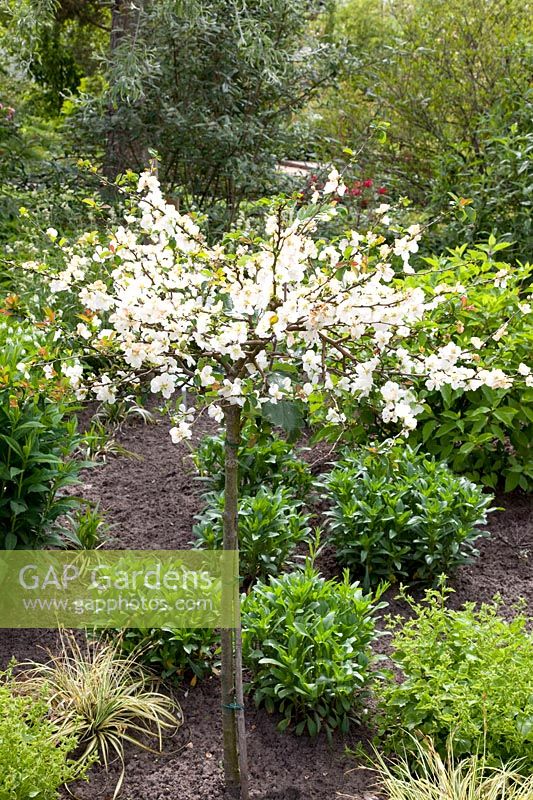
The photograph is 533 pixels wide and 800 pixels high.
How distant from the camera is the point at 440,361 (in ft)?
6.48

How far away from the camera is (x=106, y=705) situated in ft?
8.20

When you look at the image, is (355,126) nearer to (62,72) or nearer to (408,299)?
(62,72)

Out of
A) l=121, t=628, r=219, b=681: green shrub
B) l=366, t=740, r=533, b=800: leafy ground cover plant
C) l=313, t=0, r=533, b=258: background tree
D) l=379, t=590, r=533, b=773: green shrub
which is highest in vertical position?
l=313, t=0, r=533, b=258: background tree

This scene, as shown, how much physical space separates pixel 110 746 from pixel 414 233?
1.68 metres

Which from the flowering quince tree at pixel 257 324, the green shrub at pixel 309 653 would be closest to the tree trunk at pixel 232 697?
the flowering quince tree at pixel 257 324

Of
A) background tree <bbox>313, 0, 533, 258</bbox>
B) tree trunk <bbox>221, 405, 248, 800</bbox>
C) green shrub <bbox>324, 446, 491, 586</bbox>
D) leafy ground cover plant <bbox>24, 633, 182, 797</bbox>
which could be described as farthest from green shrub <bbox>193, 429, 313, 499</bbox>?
background tree <bbox>313, 0, 533, 258</bbox>

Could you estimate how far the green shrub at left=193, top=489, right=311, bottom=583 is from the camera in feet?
10.1

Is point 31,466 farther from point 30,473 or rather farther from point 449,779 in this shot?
point 449,779

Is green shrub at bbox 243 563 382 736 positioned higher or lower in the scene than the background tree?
lower

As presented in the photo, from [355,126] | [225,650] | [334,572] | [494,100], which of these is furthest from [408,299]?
[355,126]

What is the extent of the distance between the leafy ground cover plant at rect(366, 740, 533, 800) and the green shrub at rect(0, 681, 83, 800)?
818 millimetres

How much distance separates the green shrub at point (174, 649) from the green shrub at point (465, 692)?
563mm

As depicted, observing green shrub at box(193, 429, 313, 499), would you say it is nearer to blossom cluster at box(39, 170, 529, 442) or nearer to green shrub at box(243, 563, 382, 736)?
green shrub at box(243, 563, 382, 736)

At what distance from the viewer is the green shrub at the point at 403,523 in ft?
10.3
